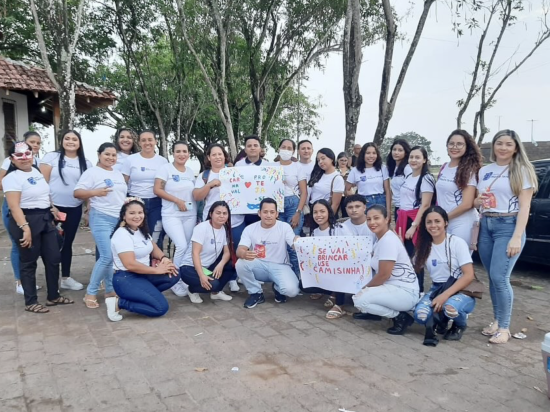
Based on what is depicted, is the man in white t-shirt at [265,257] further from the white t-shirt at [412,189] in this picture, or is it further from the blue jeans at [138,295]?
the white t-shirt at [412,189]

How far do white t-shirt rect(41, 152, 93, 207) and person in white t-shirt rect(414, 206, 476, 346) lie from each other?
3.76 metres

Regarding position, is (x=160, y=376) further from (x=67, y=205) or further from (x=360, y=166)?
(x=360, y=166)

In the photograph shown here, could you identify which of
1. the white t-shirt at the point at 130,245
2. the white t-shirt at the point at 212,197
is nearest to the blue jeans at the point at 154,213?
the white t-shirt at the point at 212,197

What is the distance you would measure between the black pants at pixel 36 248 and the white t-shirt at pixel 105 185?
0.45 metres

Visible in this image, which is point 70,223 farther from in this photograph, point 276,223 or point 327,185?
point 327,185

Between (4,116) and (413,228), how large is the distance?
13.2 meters

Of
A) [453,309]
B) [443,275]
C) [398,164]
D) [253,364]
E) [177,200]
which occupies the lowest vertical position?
[253,364]

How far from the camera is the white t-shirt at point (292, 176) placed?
223 inches

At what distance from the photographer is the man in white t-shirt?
4.90 meters

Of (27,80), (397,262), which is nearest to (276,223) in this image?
(397,262)

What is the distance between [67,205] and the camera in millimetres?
5078

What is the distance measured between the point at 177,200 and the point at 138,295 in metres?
1.27

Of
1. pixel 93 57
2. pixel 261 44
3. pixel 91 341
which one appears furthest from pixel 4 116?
pixel 91 341

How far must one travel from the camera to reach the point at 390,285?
4.14 metres
